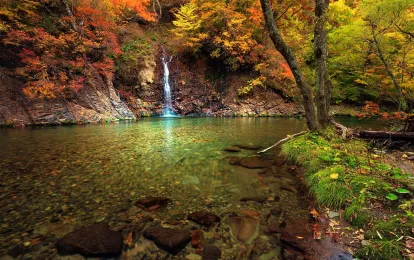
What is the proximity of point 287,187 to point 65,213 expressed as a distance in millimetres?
3806

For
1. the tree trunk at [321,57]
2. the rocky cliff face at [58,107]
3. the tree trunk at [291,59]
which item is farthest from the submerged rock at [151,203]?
the rocky cliff face at [58,107]

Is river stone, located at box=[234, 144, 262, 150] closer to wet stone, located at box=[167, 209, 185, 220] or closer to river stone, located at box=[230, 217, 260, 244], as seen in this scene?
river stone, located at box=[230, 217, 260, 244]

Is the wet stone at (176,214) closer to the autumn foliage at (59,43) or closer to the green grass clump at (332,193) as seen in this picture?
the green grass clump at (332,193)

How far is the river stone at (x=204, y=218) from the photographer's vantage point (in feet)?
10.2

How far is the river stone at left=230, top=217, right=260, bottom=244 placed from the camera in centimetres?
284

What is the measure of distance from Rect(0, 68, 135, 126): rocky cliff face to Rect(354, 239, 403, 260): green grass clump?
Answer: 54.5 ft

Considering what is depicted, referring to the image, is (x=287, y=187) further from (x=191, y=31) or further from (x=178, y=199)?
(x=191, y=31)

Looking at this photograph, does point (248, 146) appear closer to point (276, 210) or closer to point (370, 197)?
point (276, 210)

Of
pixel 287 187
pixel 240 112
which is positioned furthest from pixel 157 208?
pixel 240 112

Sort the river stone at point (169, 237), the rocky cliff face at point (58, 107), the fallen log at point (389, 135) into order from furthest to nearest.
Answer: the rocky cliff face at point (58, 107)
the fallen log at point (389, 135)
the river stone at point (169, 237)

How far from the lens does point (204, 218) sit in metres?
3.22

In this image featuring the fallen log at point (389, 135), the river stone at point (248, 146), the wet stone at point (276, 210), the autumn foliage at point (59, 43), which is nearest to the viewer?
the wet stone at point (276, 210)

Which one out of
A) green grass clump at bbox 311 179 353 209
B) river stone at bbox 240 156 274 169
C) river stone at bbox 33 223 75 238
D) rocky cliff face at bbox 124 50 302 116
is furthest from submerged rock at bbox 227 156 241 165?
rocky cliff face at bbox 124 50 302 116

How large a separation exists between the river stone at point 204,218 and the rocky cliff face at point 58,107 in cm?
1470
